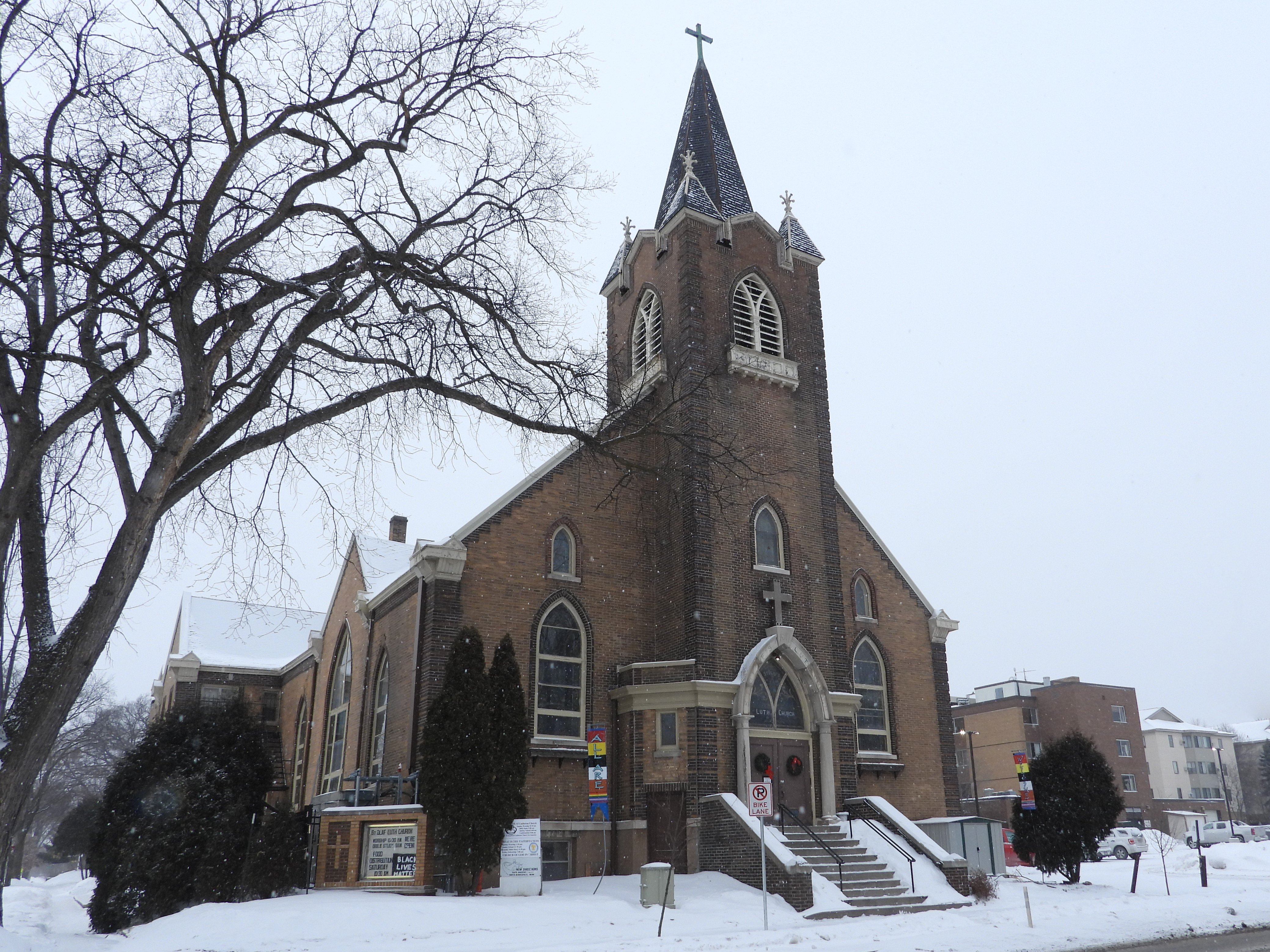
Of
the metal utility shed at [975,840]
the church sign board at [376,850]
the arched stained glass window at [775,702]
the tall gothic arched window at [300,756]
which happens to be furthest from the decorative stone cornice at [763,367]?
the tall gothic arched window at [300,756]

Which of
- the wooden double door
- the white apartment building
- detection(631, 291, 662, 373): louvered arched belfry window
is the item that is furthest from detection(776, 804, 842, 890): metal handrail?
the white apartment building

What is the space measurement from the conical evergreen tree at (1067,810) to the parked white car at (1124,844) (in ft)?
60.6

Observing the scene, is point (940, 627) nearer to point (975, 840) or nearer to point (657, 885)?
point (975, 840)

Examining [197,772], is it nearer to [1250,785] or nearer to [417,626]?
[417,626]

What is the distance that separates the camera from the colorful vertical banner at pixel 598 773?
19.1m

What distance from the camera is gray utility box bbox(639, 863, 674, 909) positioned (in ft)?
54.3

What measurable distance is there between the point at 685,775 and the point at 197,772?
35.2ft

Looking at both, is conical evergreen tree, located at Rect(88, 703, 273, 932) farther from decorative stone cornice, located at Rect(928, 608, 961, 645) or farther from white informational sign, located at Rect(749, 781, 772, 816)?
decorative stone cornice, located at Rect(928, 608, 961, 645)

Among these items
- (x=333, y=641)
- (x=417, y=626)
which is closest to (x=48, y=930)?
(x=417, y=626)

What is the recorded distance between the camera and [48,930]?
19.4m

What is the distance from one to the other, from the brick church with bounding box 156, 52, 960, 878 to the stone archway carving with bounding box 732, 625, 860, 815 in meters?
0.06

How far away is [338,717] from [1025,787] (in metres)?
18.3

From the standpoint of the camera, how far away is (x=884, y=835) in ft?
68.3

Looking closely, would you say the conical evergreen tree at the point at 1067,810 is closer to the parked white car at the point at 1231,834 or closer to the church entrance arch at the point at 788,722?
the church entrance arch at the point at 788,722
